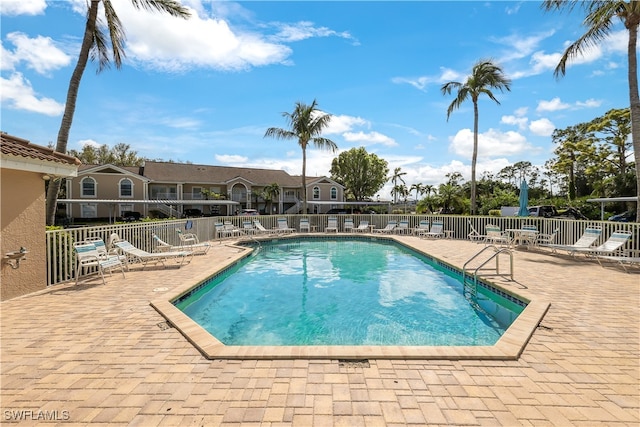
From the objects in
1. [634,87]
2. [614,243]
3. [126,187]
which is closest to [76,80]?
[614,243]

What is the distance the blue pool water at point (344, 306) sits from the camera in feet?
17.0

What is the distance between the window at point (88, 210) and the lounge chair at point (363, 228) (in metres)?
24.4

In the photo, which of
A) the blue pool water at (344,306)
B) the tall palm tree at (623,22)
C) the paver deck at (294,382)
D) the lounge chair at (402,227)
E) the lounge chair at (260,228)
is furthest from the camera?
the lounge chair at (402,227)

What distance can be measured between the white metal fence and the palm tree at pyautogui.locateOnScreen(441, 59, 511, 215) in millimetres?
4053

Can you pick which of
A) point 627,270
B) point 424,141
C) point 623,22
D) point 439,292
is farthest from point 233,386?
point 424,141

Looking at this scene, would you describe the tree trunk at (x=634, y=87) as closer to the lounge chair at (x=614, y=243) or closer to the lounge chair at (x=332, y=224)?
the lounge chair at (x=614, y=243)

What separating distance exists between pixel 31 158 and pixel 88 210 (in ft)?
88.4

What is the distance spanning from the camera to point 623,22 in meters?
11.1

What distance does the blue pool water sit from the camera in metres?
5.18

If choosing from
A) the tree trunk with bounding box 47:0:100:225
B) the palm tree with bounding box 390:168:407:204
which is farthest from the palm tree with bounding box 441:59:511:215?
the palm tree with bounding box 390:168:407:204

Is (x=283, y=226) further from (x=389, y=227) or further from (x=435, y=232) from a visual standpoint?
(x=435, y=232)

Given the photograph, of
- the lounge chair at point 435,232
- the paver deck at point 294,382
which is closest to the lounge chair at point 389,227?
the lounge chair at point 435,232

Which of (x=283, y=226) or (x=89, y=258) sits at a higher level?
(x=283, y=226)

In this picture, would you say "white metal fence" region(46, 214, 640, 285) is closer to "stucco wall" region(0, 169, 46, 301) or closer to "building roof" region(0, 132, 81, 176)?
"stucco wall" region(0, 169, 46, 301)
